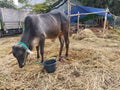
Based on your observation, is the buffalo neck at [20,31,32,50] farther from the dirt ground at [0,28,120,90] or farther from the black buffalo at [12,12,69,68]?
the dirt ground at [0,28,120,90]

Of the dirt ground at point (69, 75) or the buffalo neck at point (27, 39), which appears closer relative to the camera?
the dirt ground at point (69, 75)

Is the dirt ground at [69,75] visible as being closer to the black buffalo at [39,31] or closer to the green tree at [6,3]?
the black buffalo at [39,31]

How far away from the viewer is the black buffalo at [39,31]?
3840 millimetres

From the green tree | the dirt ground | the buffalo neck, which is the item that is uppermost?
the green tree

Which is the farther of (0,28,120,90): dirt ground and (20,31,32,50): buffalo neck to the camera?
(20,31,32,50): buffalo neck

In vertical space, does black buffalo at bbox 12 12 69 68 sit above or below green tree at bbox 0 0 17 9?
below

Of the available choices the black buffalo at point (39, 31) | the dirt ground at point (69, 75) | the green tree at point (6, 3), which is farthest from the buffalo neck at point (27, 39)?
the green tree at point (6, 3)

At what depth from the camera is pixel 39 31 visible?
14.3 ft

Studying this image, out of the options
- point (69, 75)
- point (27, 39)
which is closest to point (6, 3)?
point (27, 39)

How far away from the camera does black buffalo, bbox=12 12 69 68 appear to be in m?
3.84

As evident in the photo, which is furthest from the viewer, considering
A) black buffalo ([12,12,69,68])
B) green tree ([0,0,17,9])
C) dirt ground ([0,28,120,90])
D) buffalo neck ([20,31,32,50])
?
green tree ([0,0,17,9])

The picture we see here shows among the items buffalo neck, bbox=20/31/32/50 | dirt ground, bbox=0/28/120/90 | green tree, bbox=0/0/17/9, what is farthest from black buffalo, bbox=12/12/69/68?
green tree, bbox=0/0/17/9

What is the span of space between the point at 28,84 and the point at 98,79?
1483mm

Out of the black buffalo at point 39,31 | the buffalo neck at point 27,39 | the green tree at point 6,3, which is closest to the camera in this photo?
the black buffalo at point 39,31
